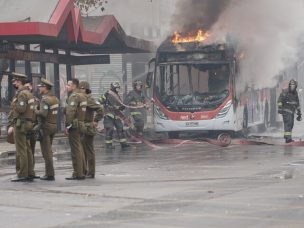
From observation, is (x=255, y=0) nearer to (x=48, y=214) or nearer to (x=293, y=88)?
Result: (x=293, y=88)

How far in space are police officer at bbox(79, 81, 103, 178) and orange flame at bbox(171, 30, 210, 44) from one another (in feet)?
31.4

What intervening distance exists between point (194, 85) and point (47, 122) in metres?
9.97

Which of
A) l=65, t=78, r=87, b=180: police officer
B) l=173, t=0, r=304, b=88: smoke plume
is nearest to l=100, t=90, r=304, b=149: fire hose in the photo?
l=173, t=0, r=304, b=88: smoke plume

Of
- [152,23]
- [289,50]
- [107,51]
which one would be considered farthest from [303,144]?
[152,23]

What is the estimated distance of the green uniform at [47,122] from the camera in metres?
11.5

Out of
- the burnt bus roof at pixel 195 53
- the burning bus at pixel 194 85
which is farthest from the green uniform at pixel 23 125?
the burnt bus roof at pixel 195 53

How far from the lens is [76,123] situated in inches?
458

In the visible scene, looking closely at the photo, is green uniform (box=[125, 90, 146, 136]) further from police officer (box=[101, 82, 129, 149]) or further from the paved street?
the paved street

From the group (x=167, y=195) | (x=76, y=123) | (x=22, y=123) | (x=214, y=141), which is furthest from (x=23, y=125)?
(x=214, y=141)

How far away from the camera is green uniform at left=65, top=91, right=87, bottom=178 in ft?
38.1

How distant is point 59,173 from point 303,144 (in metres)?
7.91

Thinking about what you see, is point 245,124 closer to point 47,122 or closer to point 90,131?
point 90,131

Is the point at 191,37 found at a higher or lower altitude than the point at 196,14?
lower

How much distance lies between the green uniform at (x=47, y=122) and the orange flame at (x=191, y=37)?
33.3 ft
